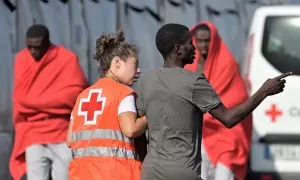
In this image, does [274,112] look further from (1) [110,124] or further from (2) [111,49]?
(1) [110,124]

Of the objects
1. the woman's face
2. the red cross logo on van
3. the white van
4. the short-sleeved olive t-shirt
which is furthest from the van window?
the short-sleeved olive t-shirt

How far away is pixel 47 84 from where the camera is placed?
1013cm

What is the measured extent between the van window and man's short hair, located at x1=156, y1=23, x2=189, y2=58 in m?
4.30

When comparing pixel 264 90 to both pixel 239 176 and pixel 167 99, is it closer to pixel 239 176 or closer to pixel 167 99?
pixel 167 99

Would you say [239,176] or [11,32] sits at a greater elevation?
[11,32]

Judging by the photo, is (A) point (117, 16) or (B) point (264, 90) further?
(A) point (117, 16)

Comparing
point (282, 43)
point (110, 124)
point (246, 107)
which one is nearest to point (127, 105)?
point (110, 124)

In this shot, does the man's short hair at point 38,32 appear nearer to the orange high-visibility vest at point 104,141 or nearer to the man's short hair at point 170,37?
the orange high-visibility vest at point 104,141

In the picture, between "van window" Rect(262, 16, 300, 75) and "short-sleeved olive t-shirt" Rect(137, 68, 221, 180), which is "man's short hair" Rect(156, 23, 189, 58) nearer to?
"short-sleeved olive t-shirt" Rect(137, 68, 221, 180)

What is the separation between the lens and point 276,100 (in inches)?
395

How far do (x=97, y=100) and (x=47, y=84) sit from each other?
4026 mm

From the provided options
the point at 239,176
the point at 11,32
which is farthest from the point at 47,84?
the point at 239,176

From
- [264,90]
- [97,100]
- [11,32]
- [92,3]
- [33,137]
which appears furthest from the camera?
[92,3]

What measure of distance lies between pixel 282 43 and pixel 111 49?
4.31 meters
